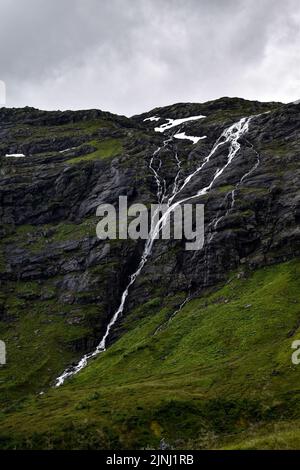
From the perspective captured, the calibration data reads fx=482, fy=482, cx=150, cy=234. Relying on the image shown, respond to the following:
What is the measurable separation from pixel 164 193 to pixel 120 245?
31.1m

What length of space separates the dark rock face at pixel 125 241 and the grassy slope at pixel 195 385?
9.19 metres

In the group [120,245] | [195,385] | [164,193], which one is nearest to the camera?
[195,385]

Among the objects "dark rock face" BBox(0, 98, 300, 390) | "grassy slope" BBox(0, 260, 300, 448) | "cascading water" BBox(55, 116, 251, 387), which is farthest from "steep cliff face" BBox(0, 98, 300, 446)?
"grassy slope" BBox(0, 260, 300, 448)

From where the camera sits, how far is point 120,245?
131 meters

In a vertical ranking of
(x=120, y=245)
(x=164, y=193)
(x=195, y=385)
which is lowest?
(x=195, y=385)

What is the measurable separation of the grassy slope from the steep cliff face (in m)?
2.47

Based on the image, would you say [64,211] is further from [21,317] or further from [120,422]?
[120,422]

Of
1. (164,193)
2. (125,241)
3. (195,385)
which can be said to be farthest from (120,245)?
(195,385)

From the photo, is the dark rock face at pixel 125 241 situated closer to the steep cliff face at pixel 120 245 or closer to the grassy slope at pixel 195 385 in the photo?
the steep cliff face at pixel 120 245

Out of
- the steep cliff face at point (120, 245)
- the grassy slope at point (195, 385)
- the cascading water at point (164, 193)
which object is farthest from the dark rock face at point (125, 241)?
the grassy slope at point (195, 385)

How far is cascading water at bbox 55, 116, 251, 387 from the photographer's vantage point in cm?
10144

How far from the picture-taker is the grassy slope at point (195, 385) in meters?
51.7

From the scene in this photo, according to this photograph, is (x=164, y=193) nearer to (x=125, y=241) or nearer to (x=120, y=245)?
(x=125, y=241)

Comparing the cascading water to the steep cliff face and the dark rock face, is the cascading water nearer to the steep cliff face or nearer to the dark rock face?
the steep cliff face
